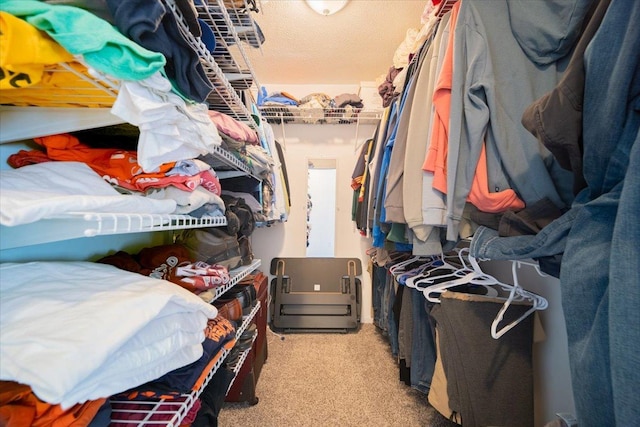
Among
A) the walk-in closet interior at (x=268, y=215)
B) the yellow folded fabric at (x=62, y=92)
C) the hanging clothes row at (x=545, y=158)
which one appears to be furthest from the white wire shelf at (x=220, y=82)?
Result: the hanging clothes row at (x=545, y=158)

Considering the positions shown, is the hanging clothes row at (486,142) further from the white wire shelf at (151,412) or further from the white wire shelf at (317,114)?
the white wire shelf at (317,114)

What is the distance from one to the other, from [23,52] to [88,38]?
73mm

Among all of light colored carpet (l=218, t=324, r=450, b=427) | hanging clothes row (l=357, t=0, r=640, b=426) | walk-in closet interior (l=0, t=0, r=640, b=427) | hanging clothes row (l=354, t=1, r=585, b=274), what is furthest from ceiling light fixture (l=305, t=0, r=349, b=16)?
light colored carpet (l=218, t=324, r=450, b=427)

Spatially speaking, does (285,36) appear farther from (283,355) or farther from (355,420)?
(355,420)

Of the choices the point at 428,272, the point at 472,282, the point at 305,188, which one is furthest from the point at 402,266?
the point at 305,188

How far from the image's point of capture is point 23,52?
321 millimetres

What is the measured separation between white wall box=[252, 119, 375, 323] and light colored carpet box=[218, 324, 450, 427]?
77 centimetres

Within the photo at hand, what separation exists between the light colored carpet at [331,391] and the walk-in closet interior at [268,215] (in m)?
0.01

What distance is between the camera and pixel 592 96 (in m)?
0.41

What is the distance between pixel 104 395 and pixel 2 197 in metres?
0.31

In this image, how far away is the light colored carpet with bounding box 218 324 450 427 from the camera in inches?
47.0

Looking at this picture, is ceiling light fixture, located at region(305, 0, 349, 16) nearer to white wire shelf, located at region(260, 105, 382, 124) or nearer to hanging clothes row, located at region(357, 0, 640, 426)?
white wire shelf, located at region(260, 105, 382, 124)

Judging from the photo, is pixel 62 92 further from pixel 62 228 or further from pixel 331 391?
pixel 331 391

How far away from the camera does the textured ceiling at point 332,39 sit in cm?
154
